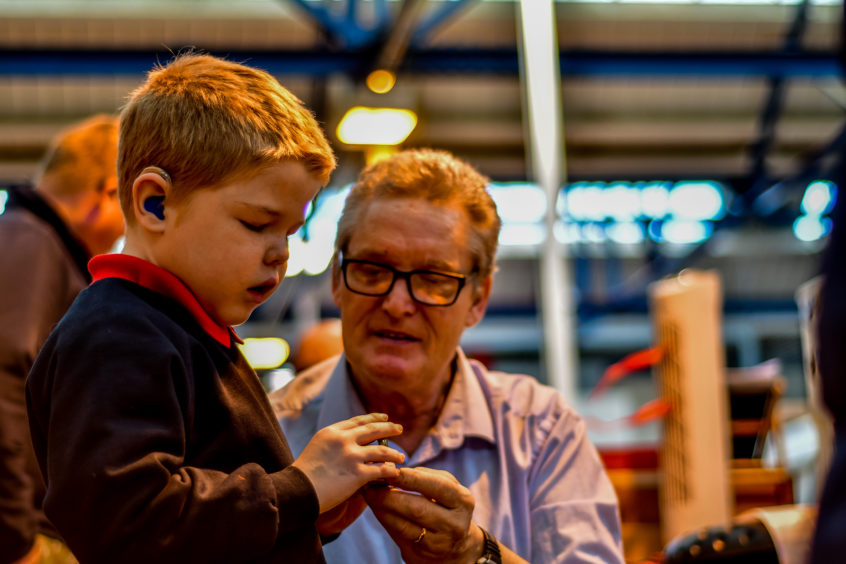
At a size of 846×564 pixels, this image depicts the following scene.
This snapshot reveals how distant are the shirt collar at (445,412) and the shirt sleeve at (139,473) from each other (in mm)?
714

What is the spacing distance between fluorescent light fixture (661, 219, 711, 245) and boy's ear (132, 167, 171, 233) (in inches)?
534

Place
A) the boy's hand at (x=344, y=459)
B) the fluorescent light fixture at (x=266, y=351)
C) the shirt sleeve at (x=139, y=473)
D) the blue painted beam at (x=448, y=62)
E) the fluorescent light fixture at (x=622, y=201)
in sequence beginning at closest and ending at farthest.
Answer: the shirt sleeve at (x=139, y=473)
the boy's hand at (x=344, y=459)
the blue painted beam at (x=448, y=62)
the fluorescent light fixture at (x=622, y=201)
the fluorescent light fixture at (x=266, y=351)

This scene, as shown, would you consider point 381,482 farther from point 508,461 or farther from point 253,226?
point 508,461

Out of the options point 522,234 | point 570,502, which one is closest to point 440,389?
point 570,502

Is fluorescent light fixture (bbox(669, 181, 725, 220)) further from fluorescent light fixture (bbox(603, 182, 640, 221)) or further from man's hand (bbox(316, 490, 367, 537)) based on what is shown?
man's hand (bbox(316, 490, 367, 537))

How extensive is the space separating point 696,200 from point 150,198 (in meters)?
13.4

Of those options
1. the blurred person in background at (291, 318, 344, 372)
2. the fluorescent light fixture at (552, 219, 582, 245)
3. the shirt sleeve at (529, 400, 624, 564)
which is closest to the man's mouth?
the shirt sleeve at (529, 400, 624, 564)

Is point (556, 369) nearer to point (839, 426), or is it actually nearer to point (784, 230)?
point (839, 426)

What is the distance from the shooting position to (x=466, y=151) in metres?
13.3

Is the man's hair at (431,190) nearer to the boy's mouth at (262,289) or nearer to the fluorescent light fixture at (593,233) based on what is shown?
the boy's mouth at (262,289)

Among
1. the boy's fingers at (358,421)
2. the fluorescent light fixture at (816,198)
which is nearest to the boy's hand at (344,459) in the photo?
the boy's fingers at (358,421)

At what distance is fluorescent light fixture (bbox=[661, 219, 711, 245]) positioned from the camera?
14283 mm

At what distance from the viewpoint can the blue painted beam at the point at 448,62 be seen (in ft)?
22.6

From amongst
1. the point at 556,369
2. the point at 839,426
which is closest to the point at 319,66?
the point at 556,369
